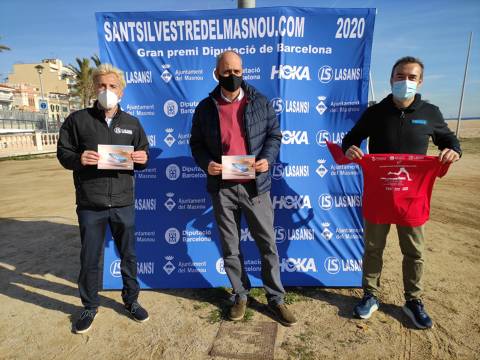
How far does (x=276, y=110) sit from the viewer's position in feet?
11.7

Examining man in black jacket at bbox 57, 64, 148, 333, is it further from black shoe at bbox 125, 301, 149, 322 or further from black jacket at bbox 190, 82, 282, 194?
black jacket at bbox 190, 82, 282, 194

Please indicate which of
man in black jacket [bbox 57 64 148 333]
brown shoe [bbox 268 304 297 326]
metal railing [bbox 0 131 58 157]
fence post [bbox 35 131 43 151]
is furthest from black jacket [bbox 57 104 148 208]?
fence post [bbox 35 131 43 151]

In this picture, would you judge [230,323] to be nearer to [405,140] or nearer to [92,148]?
[92,148]

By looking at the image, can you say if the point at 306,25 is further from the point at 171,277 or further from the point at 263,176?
the point at 171,277

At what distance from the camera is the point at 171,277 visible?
3.83m

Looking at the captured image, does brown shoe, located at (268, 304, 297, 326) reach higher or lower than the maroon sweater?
lower

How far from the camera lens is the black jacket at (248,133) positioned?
9.38ft

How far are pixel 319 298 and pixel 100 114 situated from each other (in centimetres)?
294

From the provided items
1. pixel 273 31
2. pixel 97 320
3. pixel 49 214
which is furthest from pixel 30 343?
pixel 49 214

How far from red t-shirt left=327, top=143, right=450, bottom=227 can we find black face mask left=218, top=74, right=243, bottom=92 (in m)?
1.32

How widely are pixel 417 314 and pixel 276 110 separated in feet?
8.08

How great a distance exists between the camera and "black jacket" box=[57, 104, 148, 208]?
9.10 feet

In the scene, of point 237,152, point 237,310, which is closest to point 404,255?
point 237,310

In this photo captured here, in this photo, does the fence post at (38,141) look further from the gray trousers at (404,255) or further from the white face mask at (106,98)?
the gray trousers at (404,255)
